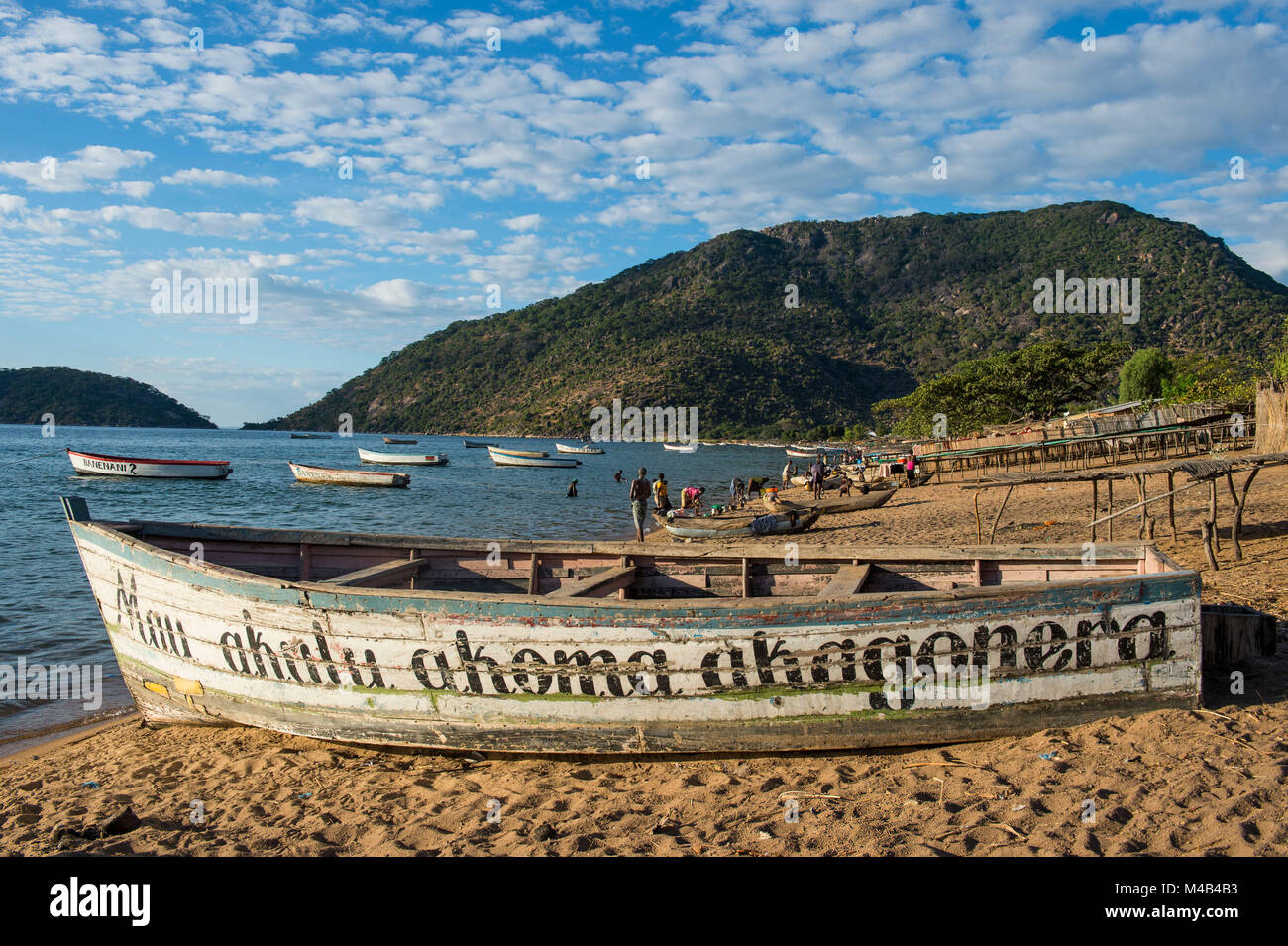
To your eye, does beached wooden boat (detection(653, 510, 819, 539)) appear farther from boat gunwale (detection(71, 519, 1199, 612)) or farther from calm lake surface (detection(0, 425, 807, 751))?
boat gunwale (detection(71, 519, 1199, 612))

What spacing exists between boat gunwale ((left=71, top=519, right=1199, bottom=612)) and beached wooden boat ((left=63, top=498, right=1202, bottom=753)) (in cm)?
Answer: 2

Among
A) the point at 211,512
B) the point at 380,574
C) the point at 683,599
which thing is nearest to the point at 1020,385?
the point at 211,512

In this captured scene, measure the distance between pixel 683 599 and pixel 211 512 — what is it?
30799 millimetres

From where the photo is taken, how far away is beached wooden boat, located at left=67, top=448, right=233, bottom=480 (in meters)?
41.2

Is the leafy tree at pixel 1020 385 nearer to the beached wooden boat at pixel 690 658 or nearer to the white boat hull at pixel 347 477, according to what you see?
the white boat hull at pixel 347 477

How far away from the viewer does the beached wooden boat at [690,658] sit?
17.3 ft

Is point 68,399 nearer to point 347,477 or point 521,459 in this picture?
point 521,459

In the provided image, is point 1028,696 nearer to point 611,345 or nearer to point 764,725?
point 764,725

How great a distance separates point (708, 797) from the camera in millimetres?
4973

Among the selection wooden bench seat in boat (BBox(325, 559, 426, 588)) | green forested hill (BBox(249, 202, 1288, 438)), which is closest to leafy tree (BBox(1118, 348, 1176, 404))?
green forested hill (BBox(249, 202, 1288, 438))

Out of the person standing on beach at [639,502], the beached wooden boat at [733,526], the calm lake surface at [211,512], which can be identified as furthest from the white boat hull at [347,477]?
the person standing on beach at [639,502]
